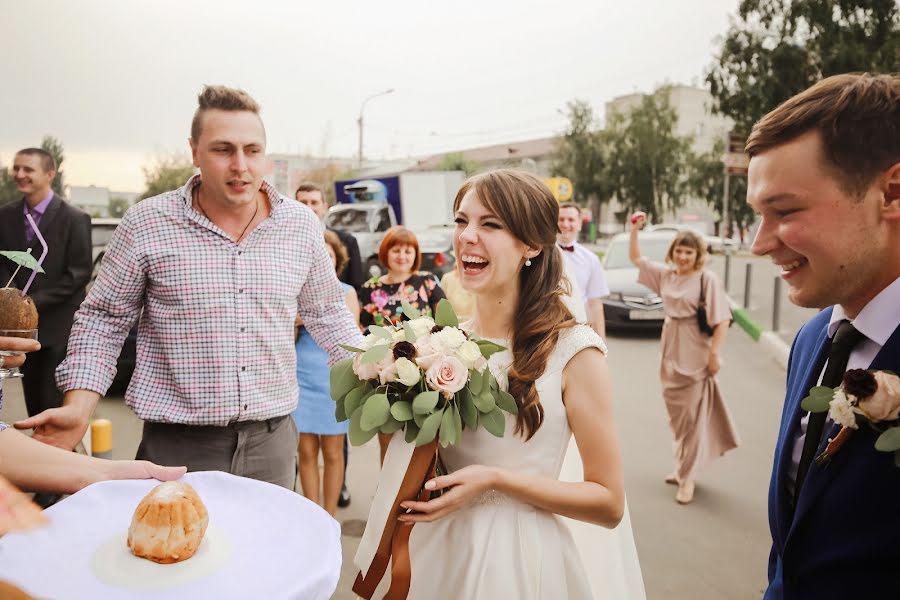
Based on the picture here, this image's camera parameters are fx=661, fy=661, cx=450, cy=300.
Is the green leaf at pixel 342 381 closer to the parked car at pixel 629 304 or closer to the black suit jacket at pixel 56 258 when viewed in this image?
the black suit jacket at pixel 56 258

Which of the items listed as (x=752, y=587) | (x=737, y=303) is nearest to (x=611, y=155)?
(x=737, y=303)

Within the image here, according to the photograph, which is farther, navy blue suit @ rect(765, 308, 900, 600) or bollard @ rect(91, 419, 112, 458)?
bollard @ rect(91, 419, 112, 458)

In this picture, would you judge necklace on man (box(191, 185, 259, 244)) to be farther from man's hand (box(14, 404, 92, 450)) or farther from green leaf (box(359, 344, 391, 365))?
green leaf (box(359, 344, 391, 365))

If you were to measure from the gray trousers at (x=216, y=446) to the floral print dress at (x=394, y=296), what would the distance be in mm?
2809

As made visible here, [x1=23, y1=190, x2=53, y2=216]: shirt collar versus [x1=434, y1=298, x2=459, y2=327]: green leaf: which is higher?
[x1=23, y1=190, x2=53, y2=216]: shirt collar

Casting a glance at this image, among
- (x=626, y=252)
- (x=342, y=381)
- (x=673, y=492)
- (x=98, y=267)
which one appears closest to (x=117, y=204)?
(x=626, y=252)

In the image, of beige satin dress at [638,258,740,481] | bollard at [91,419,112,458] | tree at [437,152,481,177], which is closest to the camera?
bollard at [91,419,112,458]

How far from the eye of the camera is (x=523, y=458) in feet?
7.20

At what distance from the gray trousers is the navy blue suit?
2.08m

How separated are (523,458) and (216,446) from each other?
1383 millimetres

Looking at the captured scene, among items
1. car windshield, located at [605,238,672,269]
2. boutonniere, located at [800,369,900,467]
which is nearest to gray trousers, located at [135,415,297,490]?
boutonniere, located at [800,369,900,467]

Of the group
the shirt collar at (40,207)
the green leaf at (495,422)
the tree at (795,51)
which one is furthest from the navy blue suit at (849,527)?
the tree at (795,51)

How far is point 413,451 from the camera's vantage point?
1.97 m

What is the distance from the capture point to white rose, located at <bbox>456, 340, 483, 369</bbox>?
1.98 metres
